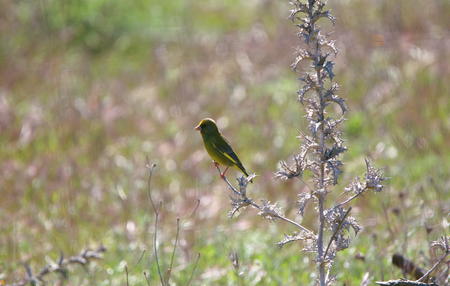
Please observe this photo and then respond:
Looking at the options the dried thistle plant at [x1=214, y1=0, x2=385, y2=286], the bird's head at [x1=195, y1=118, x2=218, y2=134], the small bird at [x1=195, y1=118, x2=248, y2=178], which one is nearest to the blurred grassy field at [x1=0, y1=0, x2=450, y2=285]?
the small bird at [x1=195, y1=118, x2=248, y2=178]

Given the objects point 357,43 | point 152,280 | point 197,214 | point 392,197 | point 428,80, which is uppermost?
point 357,43

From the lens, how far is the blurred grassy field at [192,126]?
5.34m

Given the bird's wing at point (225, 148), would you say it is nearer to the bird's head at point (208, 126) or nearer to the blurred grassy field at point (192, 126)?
the bird's head at point (208, 126)

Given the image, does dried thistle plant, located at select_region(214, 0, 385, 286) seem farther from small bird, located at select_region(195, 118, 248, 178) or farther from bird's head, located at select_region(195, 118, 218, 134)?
bird's head, located at select_region(195, 118, 218, 134)

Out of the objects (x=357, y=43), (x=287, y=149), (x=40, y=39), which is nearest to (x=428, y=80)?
(x=357, y=43)

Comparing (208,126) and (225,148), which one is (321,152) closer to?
(225,148)

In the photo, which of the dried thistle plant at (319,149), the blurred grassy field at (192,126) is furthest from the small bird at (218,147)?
the dried thistle plant at (319,149)

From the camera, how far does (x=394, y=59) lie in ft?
28.7

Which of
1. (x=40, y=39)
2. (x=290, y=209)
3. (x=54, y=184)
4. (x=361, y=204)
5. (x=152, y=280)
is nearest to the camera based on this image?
(x=152, y=280)

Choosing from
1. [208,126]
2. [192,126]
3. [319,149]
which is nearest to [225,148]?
[208,126]

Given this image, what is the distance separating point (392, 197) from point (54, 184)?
311 centimetres

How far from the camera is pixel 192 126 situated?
845cm

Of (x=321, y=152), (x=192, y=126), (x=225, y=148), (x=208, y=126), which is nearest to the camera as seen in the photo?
(x=321, y=152)

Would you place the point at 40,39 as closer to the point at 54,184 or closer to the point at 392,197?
Result: the point at 54,184
